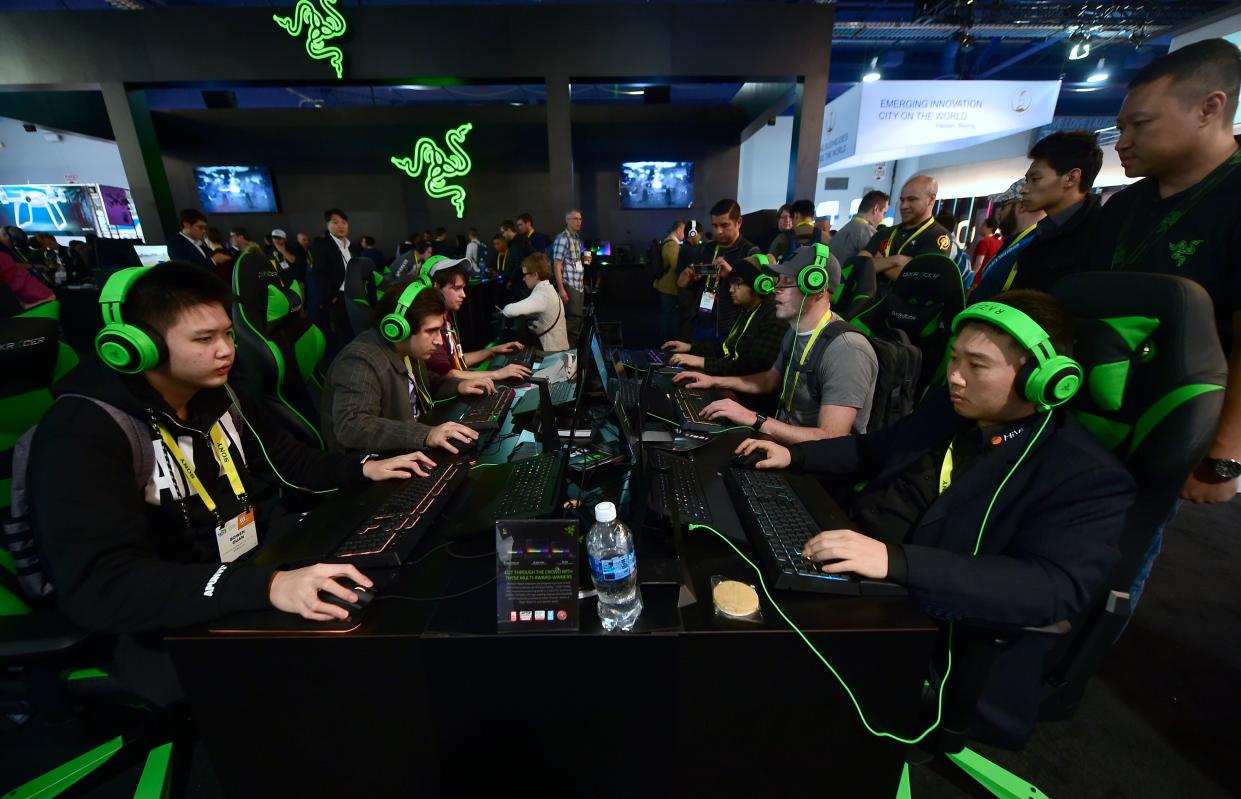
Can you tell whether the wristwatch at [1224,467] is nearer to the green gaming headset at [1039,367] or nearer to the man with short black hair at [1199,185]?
the man with short black hair at [1199,185]

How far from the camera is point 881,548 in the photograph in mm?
993

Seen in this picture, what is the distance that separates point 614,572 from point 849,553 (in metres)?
0.47

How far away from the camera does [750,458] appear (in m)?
1.51

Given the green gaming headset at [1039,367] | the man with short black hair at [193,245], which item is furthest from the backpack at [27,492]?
the man with short black hair at [193,245]

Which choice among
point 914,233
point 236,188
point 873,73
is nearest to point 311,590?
point 914,233

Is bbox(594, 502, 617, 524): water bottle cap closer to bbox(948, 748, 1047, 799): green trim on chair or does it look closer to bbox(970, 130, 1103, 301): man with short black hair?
bbox(948, 748, 1047, 799): green trim on chair

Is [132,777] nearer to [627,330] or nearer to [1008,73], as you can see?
[627,330]

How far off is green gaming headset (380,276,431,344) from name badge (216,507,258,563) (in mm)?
731

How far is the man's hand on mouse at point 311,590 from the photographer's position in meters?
0.90

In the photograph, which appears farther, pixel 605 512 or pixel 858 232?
pixel 858 232

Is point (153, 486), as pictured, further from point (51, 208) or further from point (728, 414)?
point (51, 208)

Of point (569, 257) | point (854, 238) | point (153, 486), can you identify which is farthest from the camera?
point (569, 257)

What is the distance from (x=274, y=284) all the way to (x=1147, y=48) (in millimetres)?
14936

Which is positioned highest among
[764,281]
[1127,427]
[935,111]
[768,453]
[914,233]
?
[935,111]
